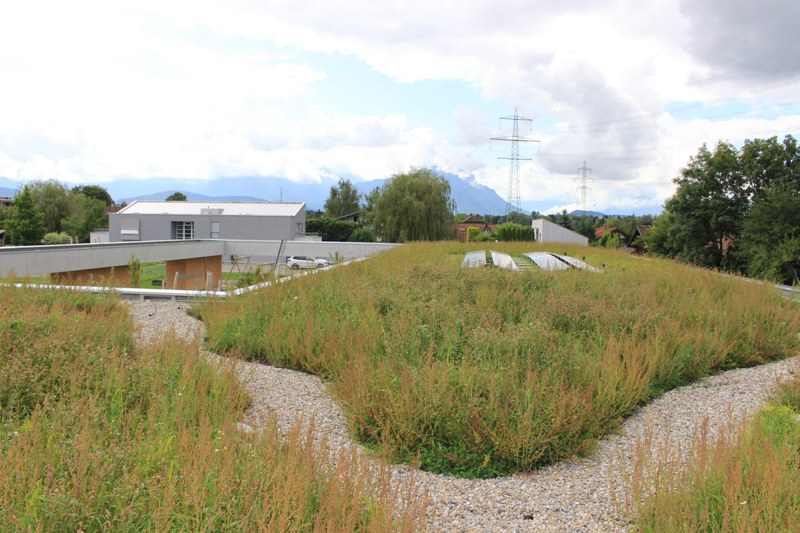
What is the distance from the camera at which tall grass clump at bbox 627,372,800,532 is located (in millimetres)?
2652

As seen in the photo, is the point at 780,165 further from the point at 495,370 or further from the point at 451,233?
the point at 495,370

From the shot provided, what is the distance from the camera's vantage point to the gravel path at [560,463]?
10.5ft

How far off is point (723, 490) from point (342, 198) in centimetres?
9684

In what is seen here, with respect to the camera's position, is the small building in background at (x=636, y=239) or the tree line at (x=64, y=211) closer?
the tree line at (x=64, y=211)

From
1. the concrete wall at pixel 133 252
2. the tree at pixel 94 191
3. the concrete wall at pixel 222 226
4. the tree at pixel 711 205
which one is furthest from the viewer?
the tree at pixel 94 191

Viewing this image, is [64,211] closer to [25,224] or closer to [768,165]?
[25,224]

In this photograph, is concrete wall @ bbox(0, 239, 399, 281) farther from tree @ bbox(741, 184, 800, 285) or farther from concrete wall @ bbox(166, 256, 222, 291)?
tree @ bbox(741, 184, 800, 285)

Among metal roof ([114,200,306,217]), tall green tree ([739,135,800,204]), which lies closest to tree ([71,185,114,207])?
metal roof ([114,200,306,217])

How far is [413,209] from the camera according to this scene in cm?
4353

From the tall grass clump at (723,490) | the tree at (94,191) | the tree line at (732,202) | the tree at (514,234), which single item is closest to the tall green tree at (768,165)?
the tree line at (732,202)

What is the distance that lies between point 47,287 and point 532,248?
56.5 ft

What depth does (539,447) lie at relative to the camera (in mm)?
4023

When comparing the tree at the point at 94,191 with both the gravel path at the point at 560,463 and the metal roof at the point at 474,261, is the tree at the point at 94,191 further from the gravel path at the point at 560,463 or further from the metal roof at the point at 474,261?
the gravel path at the point at 560,463

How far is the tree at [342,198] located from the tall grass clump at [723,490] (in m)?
94.6
